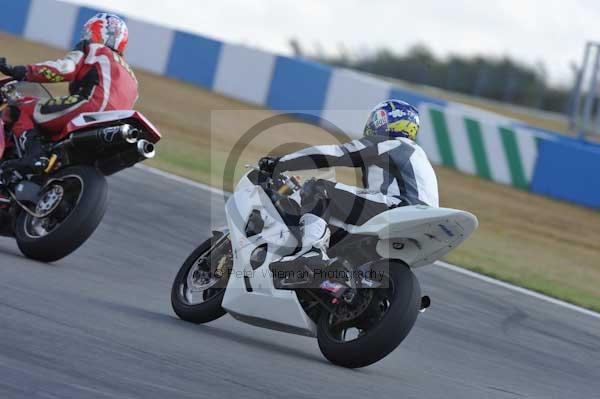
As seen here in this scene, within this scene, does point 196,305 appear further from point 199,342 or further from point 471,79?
point 471,79

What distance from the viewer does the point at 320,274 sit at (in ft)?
21.3

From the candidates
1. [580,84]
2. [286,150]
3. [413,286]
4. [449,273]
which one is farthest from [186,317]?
[580,84]

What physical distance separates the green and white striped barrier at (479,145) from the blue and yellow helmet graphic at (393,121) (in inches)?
477

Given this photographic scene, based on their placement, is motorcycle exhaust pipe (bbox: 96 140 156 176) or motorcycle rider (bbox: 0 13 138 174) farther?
motorcycle rider (bbox: 0 13 138 174)

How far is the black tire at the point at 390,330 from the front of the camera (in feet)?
20.0

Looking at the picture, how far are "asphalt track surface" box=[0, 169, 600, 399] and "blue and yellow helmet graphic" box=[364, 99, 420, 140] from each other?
1357 mm

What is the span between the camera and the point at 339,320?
6496 mm

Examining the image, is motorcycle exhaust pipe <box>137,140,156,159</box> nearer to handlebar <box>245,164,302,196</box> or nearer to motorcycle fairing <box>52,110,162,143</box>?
motorcycle fairing <box>52,110,162,143</box>

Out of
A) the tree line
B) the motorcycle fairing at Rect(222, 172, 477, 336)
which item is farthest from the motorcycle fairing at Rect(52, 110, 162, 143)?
the tree line

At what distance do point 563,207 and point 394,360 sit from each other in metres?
11.6

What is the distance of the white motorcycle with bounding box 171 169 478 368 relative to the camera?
20.2 ft

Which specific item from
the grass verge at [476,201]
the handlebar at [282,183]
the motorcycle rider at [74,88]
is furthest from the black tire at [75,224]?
the grass verge at [476,201]

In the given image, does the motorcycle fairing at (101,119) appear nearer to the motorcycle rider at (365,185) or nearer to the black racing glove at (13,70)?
the black racing glove at (13,70)

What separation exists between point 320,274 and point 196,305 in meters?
0.96
